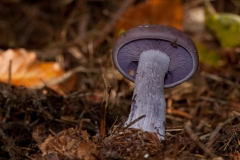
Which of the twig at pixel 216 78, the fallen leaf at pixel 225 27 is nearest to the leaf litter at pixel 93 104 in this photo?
the twig at pixel 216 78

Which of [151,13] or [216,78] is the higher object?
[151,13]

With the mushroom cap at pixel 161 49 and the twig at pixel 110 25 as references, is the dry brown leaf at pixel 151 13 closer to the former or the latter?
the twig at pixel 110 25

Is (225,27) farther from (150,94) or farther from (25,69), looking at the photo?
(25,69)

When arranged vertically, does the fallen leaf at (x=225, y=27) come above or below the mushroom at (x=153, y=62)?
above

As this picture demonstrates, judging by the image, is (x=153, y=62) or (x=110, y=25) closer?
(x=153, y=62)

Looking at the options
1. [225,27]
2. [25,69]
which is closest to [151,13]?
[225,27]

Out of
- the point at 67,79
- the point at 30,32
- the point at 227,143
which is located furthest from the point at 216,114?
the point at 30,32

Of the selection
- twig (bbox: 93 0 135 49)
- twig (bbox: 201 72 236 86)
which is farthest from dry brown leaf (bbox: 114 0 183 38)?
twig (bbox: 201 72 236 86)
